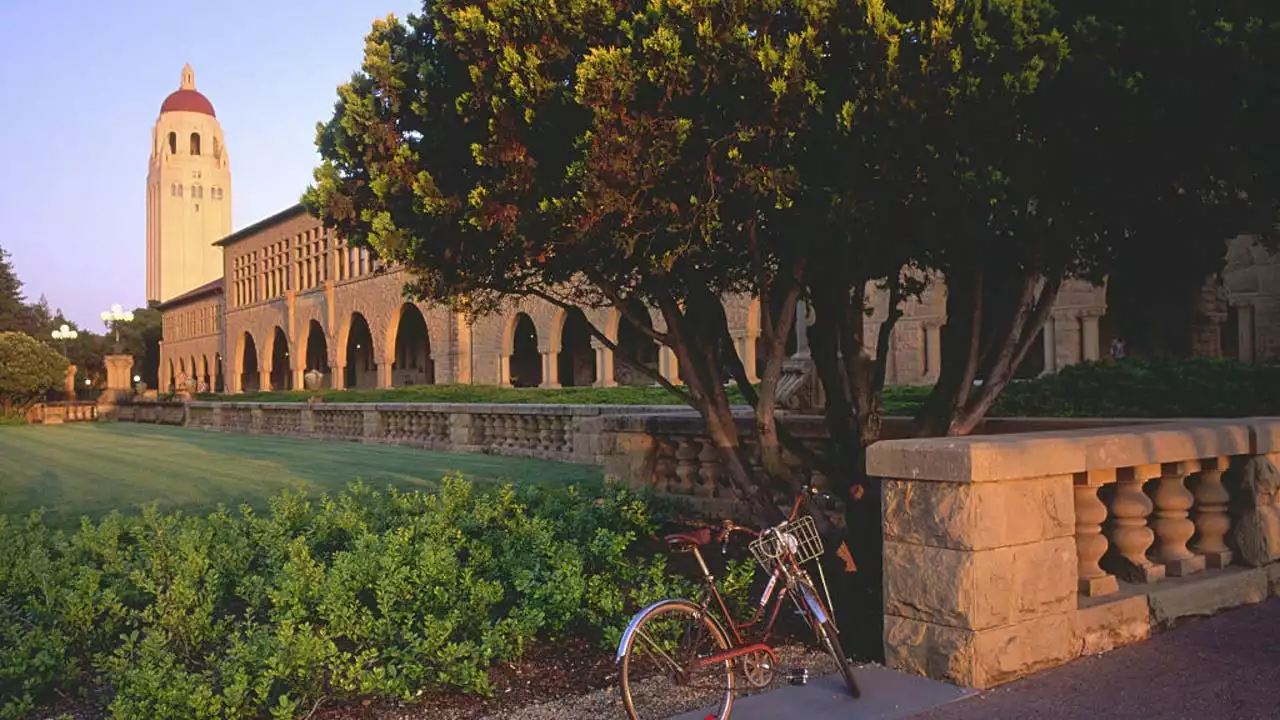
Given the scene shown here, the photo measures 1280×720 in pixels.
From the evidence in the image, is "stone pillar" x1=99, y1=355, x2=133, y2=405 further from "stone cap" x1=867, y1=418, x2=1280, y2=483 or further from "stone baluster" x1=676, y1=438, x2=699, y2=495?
"stone cap" x1=867, y1=418, x2=1280, y2=483

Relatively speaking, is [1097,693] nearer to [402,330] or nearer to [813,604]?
[813,604]

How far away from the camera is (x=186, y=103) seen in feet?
345

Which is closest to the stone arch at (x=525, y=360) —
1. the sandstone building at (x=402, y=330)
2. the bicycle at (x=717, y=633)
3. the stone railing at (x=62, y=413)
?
the sandstone building at (x=402, y=330)

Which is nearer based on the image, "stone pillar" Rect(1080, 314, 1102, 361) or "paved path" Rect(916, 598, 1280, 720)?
"paved path" Rect(916, 598, 1280, 720)

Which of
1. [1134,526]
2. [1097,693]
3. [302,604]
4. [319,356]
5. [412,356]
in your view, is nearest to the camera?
[1097,693]

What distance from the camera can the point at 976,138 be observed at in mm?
4723

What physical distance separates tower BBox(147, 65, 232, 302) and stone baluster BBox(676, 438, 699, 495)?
107m

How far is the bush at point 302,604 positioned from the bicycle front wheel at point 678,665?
60 centimetres

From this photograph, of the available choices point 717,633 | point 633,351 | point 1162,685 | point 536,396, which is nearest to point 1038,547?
point 1162,685

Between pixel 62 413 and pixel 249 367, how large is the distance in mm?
20460

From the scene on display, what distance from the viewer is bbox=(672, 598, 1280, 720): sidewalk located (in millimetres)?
3887

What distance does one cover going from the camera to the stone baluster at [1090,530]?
481 cm

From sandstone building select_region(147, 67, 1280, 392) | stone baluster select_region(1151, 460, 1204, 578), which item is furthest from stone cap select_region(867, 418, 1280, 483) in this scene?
sandstone building select_region(147, 67, 1280, 392)

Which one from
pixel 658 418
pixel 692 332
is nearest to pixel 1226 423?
pixel 692 332
